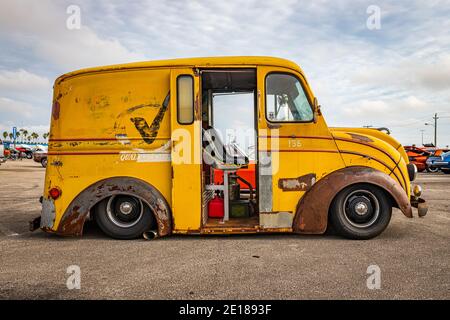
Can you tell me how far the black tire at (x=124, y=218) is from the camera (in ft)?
15.4

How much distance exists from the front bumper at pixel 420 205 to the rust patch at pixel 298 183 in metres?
1.58

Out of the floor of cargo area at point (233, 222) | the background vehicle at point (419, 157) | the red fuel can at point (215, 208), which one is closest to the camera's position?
the floor of cargo area at point (233, 222)

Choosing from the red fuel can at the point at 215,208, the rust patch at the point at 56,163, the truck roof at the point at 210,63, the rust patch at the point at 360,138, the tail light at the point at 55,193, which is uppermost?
the truck roof at the point at 210,63

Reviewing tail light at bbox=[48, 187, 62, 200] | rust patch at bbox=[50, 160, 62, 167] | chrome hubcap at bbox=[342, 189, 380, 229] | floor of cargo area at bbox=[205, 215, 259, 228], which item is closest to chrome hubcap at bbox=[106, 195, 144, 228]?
tail light at bbox=[48, 187, 62, 200]

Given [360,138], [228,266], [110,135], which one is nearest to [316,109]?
[360,138]

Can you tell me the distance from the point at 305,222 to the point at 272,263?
110 cm

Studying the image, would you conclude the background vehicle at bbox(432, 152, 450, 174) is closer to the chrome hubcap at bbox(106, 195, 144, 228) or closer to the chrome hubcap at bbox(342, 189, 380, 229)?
the chrome hubcap at bbox(342, 189, 380, 229)

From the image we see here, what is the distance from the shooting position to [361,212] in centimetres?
461

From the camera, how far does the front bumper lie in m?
4.69

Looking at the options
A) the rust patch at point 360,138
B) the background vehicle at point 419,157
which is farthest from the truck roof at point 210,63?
the background vehicle at point 419,157

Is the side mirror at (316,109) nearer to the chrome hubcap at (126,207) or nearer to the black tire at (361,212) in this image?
the black tire at (361,212)

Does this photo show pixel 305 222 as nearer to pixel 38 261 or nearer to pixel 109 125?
pixel 109 125

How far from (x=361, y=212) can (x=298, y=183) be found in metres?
0.96

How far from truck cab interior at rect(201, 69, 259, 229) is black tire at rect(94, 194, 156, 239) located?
829 millimetres
